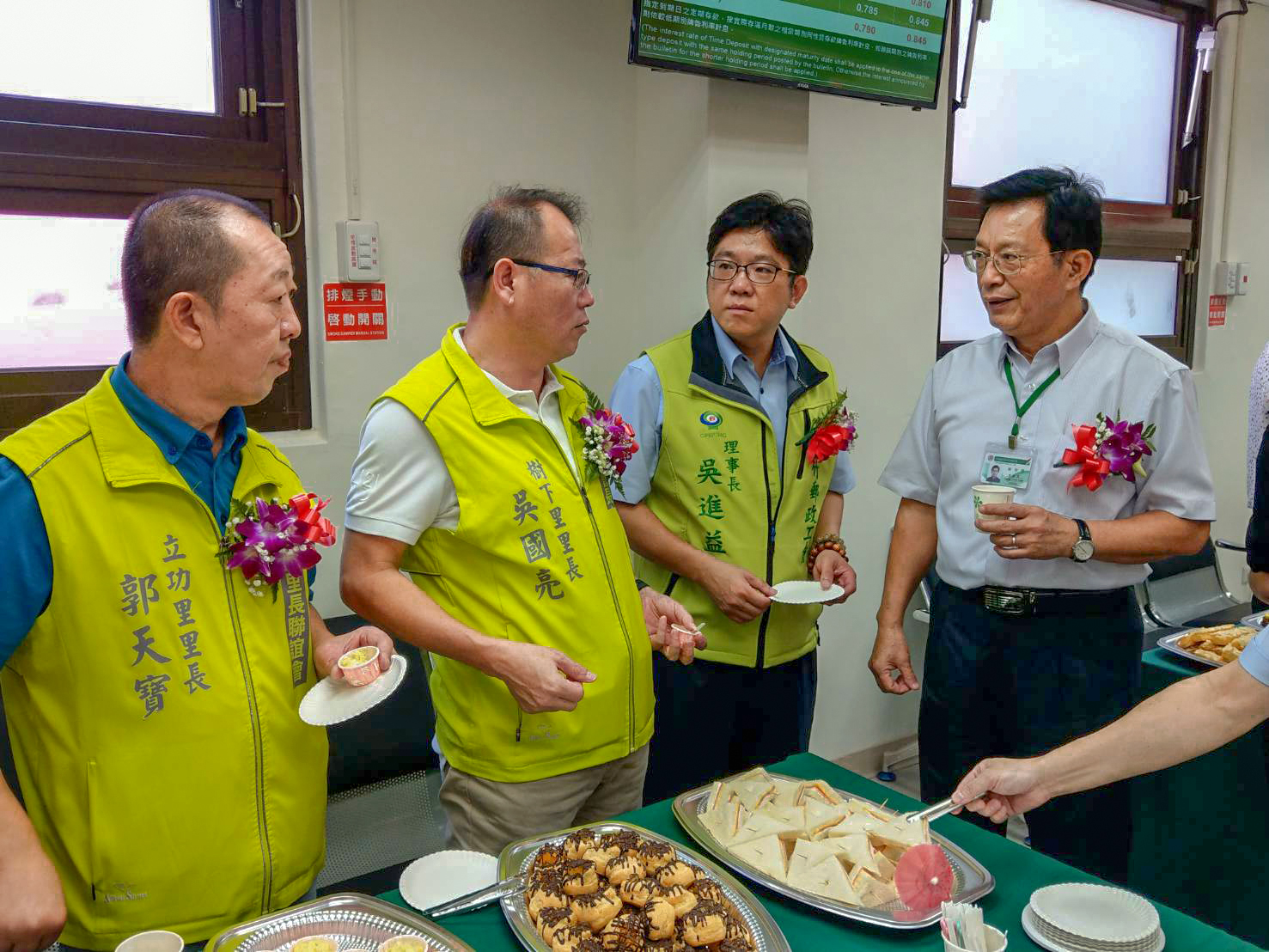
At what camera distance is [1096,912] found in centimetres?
A: 129

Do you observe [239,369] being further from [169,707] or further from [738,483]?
[738,483]

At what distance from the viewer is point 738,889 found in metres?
1.32

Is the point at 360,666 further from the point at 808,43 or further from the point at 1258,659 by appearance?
the point at 808,43

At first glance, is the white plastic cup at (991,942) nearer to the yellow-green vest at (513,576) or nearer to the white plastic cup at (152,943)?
the yellow-green vest at (513,576)

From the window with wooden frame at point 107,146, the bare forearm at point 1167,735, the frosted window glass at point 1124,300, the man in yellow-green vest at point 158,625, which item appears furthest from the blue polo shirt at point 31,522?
the frosted window glass at point 1124,300

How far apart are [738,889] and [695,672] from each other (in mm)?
955

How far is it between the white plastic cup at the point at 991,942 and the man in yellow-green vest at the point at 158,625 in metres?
0.92

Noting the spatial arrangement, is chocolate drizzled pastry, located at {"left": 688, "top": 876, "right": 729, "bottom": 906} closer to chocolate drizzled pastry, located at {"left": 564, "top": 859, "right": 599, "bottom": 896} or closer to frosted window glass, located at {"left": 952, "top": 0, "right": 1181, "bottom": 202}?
chocolate drizzled pastry, located at {"left": 564, "top": 859, "right": 599, "bottom": 896}

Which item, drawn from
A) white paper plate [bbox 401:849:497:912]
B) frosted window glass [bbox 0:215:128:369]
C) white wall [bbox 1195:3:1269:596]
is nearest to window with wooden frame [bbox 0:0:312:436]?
frosted window glass [bbox 0:215:128:369]

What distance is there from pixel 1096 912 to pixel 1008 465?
Result: 3.41 ft

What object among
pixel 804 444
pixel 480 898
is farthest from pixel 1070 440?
pixel 480 898

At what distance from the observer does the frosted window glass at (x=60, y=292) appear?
231cm

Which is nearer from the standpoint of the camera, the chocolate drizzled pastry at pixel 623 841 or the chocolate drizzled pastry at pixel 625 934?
the chocolate drizzled pastry at pixel 625 934

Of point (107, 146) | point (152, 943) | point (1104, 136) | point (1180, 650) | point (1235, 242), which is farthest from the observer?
point (1235, 242)
